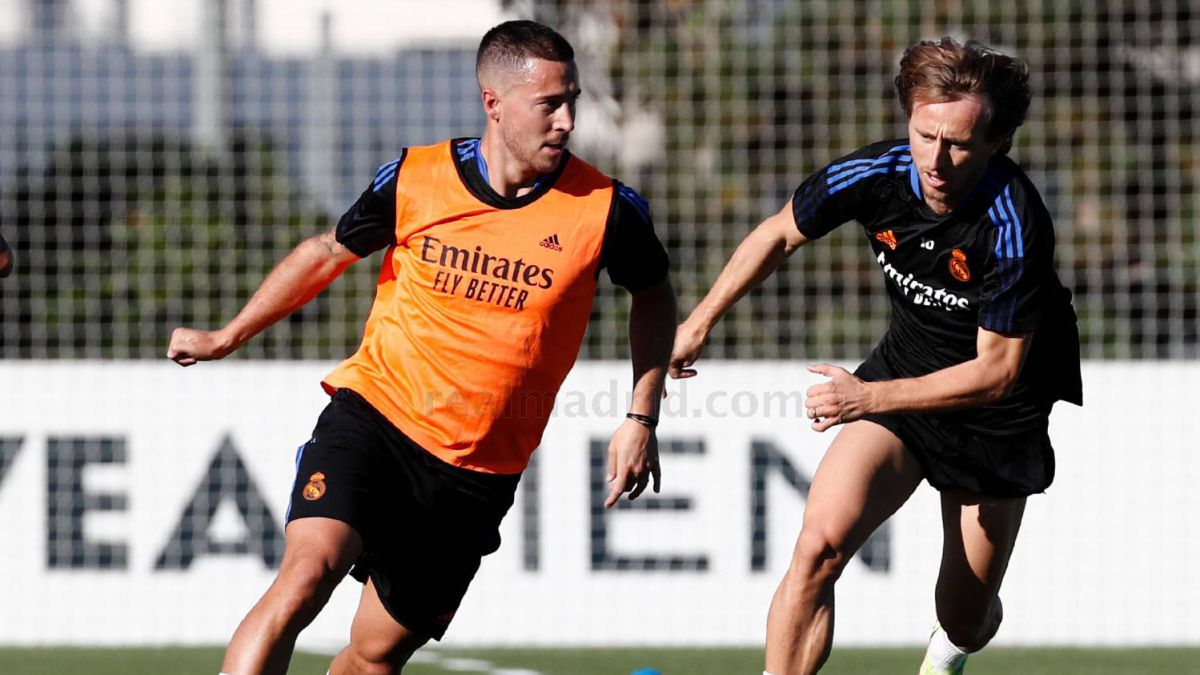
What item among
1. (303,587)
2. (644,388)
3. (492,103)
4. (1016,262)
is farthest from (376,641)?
(1016,262)

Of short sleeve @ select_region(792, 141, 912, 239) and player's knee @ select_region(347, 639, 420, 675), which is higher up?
short sleeve @ select_region(792, 141, 912, 239)

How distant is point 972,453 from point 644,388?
1259mm

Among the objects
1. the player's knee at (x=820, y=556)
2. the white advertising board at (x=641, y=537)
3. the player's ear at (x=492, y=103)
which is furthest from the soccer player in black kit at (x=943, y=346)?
the white advertising board at (x=641, y=537)

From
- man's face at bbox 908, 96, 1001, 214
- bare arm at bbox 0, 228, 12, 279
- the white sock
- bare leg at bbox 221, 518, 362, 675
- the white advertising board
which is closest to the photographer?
bare leg at bbox 221, 518, 362, 675

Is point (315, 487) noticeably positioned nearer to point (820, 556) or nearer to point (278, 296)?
point (278, 296)

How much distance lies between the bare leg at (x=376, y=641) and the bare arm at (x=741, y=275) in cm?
122

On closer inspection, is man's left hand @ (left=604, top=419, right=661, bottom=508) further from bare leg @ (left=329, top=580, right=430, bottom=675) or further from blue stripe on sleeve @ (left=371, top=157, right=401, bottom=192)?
blue stripe on sleeve @ (left=371, top=157, right=401, bottom=192)

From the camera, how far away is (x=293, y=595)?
466 centimetres

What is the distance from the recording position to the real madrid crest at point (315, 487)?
499 cm

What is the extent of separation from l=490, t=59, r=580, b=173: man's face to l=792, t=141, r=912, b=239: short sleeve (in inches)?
36.8

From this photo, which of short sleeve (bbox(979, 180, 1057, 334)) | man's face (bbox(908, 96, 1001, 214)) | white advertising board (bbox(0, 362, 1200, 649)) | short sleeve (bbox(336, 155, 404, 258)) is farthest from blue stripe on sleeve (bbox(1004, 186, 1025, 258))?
white advertising board (bbox(0, 362, 1200, 649))

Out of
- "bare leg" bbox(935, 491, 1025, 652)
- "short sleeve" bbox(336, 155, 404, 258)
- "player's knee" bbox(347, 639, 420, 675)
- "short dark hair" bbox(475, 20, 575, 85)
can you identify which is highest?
"short dark hair" bbox(475, 20, 575, 85)

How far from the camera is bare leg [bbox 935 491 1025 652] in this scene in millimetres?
5941

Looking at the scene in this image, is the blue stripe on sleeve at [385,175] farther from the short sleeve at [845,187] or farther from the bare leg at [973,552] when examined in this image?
the bare leg at [973,552]
